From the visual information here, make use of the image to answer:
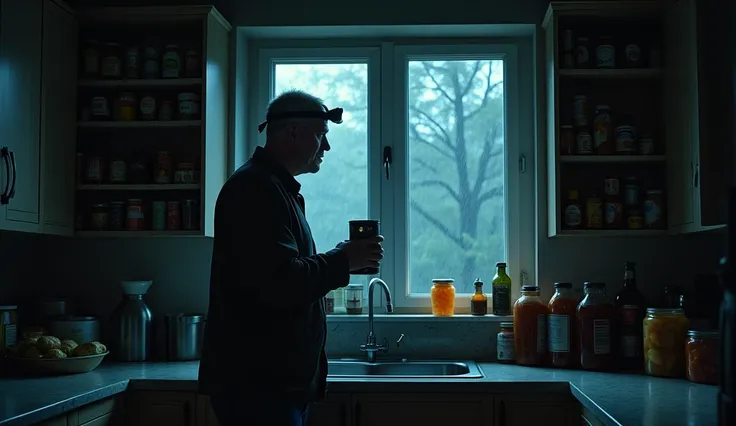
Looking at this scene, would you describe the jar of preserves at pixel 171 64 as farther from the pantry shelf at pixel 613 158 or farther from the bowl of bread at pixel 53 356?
the pantry shelf at pixel 613 158

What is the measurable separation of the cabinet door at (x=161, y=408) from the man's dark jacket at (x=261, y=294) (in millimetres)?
626

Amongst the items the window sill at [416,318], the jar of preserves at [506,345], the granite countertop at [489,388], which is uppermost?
the window sill at [416,318]

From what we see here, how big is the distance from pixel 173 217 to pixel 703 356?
1.95 m

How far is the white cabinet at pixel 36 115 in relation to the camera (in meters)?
2.69

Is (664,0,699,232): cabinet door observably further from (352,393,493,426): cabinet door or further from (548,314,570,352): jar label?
(352,393,493,426): cabinet door

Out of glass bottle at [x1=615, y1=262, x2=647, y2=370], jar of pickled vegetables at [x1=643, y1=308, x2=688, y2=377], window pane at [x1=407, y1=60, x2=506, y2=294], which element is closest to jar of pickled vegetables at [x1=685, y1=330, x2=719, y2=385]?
jar of pickled vegetables at [x1=643, y1=308, x2=688, y2=377]

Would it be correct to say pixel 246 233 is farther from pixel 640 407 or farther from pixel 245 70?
pixel 245 70

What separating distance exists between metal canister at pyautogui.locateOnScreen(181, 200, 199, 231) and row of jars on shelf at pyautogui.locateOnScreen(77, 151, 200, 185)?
9cm

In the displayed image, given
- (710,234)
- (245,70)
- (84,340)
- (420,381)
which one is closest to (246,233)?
(420,381)

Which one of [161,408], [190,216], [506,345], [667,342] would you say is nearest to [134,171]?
[190,216]

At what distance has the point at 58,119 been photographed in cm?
308

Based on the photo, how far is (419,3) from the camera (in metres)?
3.33

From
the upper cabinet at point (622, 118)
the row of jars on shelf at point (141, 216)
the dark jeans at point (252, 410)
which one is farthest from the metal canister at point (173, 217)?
the upper cabinet at point (622, 118)

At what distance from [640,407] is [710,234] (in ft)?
4.00
